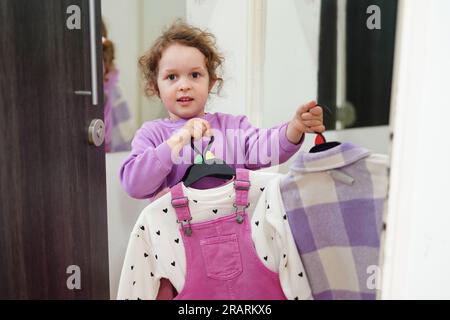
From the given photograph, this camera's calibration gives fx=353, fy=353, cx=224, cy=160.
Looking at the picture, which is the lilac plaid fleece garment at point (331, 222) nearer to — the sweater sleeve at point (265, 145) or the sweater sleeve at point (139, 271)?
the sweater sleeve at point (265, 145)

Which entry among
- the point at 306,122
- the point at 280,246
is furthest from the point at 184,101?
the point at 280,246

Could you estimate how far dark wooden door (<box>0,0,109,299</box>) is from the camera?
0.63 m

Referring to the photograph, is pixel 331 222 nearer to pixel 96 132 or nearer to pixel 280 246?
pixel 280 246

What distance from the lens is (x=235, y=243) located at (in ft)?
2.32

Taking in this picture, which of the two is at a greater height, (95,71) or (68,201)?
(95,71)

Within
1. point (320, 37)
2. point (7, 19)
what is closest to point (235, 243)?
point (320, 37)

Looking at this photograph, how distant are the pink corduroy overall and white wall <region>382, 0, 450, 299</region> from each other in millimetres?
250

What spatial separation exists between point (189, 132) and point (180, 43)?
0.20 metres

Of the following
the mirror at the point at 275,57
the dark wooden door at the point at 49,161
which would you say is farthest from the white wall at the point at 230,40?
the dark wooden door at the point at 49,161

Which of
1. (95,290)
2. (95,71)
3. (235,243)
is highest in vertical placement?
(95,71)

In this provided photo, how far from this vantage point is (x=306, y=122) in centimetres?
73

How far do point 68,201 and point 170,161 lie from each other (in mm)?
269

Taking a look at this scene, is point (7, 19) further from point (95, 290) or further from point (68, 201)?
point (95, 290)

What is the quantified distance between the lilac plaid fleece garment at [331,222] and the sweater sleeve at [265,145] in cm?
4
